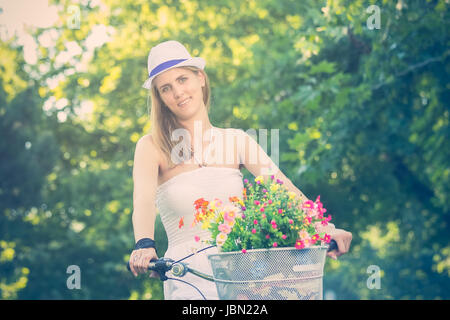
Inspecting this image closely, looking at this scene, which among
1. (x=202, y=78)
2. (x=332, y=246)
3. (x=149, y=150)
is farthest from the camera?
(x=202, y=78)

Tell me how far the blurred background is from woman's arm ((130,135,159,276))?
14.9 ft

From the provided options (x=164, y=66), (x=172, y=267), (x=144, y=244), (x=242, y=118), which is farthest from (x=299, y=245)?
(x=242, y=118)

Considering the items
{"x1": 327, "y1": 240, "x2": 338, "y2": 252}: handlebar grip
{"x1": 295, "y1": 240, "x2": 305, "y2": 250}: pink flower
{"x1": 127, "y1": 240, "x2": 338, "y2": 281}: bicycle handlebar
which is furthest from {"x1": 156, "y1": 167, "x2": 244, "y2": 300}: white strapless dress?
{"x1": 295, "y1": 240, "x2": 305, "y2": 250}: pink flower

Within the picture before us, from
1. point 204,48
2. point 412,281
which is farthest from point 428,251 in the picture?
point 204,48

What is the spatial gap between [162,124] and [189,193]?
1.40 ft

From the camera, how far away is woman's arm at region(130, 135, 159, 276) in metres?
2.90

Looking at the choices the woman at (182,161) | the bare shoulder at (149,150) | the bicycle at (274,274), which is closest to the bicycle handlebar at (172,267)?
the woman at (182,161)

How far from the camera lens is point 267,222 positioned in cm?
242

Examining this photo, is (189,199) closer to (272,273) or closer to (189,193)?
(189,193)

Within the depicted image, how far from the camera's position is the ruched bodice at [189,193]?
120 inches

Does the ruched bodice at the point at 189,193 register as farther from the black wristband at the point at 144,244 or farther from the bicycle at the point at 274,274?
the bicycle at the point at 274,274

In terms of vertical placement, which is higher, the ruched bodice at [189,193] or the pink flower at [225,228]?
the ruched bodice at [189,193]

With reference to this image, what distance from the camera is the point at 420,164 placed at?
12312 millimetres
